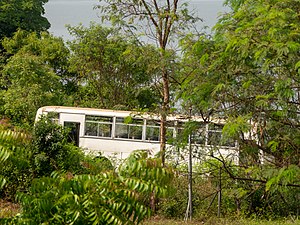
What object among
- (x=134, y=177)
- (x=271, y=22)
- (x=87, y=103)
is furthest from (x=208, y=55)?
(x=87, y=103)

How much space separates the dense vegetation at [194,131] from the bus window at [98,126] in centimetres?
518

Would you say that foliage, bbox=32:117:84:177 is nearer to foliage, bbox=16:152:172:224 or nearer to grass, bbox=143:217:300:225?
grass, bbox=143:217:300:225

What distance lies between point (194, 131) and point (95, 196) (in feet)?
15.6

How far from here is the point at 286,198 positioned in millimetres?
10273

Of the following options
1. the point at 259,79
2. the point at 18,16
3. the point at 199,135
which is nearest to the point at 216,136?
the point at 199,135

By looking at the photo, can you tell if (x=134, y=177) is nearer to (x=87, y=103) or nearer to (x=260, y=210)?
(x=260, y=210)

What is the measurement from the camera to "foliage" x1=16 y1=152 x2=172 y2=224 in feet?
12.2

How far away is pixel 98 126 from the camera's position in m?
17.1

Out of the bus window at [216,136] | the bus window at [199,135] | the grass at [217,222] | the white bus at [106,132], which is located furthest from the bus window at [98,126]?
the bus window at [216,136]

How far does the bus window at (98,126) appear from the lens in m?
16.9

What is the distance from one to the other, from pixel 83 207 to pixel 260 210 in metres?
7.14

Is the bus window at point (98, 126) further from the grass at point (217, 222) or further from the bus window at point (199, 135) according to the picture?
the bus window at point (199, 135)

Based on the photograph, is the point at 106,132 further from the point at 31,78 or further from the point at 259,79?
the point at 259,79

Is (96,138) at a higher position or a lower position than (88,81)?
lower
